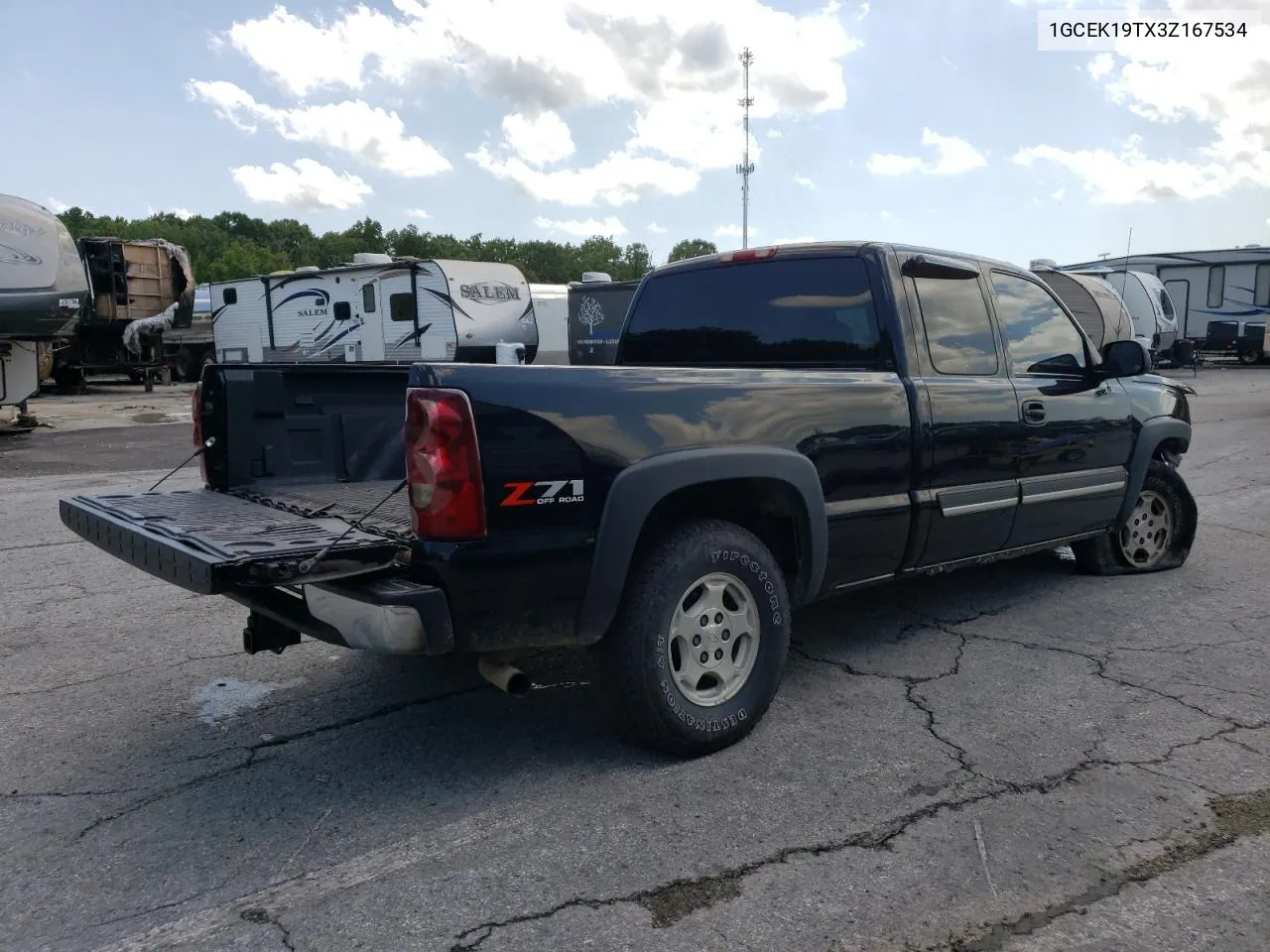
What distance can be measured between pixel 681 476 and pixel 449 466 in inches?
32.5

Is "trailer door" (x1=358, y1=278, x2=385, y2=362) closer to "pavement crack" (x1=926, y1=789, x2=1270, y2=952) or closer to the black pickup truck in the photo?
the black pickup truck

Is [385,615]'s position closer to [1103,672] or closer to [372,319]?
[1103,672]

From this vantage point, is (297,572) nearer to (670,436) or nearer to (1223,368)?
(670,436)

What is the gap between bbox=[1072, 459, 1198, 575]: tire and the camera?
604 cm

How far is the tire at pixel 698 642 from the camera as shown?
3.35 meters

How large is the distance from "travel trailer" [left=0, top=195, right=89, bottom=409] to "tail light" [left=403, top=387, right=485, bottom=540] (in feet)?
42.9

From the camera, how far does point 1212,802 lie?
3.22 m

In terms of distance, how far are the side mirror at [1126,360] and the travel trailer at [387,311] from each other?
1175 cm

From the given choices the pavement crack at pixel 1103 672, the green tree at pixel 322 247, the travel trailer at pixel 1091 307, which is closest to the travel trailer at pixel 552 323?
the travel trailer at pixel 1091 307

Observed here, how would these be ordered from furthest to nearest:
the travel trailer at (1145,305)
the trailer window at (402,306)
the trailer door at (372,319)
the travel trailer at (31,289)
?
1. the travel trailer at (1145,305)
2. the trailer door at (372,319)
3. the trailer window at (402,306)
4. the travel trailer at (31,289)

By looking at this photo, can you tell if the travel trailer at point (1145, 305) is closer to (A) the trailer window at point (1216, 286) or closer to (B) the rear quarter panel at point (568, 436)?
(A) the trailer window at point (1216, 286)

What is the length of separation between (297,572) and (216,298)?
62.2 ft

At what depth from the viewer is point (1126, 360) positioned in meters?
5.27

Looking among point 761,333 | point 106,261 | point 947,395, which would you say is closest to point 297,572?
point 761,333
